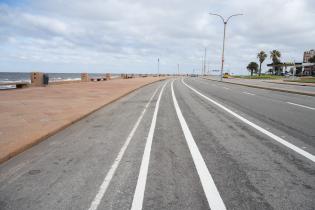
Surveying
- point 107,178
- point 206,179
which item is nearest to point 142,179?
point 107,178

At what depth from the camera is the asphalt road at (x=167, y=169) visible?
150 inches

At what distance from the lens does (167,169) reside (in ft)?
16.3

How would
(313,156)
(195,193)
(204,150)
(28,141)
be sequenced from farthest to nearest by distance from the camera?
(28,141)
(204,150)
(313,156)
(195,193)

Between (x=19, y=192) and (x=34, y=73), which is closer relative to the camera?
(x=19, y=192)

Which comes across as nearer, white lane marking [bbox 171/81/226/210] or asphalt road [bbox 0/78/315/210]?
white lane marking [bbox 171/81/226/210]

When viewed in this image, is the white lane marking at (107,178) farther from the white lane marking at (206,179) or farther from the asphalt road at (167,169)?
the white lane marking at (206,179)

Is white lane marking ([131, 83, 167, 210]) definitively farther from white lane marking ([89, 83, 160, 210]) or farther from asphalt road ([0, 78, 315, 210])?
white lane marking ([89, 83, 160, 210])

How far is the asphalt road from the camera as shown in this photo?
3.82 meters

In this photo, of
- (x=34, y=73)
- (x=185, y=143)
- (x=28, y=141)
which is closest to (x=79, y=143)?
(x=28, y=141)

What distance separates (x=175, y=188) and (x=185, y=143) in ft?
8.48

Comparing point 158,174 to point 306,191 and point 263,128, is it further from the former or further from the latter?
point 263,128

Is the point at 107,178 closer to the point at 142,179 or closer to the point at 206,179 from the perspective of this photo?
the point at 142,179

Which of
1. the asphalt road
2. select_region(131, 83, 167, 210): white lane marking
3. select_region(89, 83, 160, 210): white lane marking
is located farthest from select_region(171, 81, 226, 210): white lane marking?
select_region(89, 83, 160, 210): white lane marking

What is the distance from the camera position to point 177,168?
4992 mm
